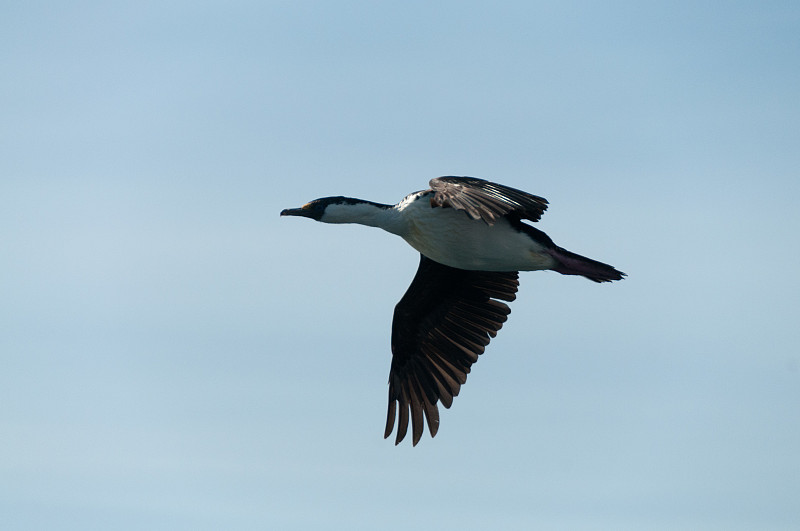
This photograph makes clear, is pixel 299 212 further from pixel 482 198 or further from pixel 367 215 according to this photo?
pixel 482 198

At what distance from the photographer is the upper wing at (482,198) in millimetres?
10972

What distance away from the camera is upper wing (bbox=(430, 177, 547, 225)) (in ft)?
36.0

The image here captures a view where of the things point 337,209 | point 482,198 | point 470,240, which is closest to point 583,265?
point 470,240

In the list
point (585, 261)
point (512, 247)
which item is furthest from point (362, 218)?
point (585, 261)

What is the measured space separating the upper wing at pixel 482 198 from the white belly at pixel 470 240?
16.7 inches

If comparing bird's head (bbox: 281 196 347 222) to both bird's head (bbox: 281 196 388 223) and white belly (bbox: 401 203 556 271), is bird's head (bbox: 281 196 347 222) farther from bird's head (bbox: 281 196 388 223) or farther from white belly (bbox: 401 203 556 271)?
white belly (bbox: 401 203 556 271)

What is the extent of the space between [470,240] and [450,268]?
75.4 inches

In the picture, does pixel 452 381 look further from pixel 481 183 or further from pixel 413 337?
pixel 481 183

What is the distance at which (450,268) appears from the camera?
1470 cm

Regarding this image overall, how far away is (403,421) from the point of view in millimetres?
14391

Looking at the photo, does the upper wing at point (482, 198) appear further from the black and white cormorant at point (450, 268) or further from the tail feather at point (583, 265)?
the tail feather at point (583, 265)

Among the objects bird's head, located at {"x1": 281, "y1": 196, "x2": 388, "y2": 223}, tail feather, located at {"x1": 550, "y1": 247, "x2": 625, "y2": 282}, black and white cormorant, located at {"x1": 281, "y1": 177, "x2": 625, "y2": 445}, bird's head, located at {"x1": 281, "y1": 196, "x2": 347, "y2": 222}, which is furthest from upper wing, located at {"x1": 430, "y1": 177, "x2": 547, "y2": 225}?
bird's head, located at {"x1": 281, "y1": 196, "x2": 347, "y2": 222}

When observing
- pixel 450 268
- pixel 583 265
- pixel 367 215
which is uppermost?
pixel 450 268

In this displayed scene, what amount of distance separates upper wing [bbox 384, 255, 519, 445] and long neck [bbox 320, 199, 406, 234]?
162 centimetres
